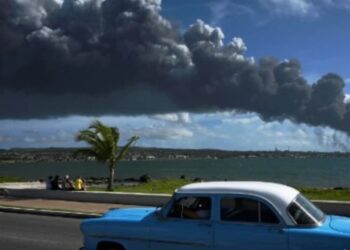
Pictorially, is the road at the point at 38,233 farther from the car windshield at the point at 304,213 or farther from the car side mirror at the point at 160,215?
the car windshield at the point at 304,213

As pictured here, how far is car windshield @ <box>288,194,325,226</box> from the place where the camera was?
8.27 metres

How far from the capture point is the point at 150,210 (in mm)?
9625

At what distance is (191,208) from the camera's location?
28.8 feet

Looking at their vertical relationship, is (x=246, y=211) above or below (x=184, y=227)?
above

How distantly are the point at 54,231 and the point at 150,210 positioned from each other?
23.4 feet

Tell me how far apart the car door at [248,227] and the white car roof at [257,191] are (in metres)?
0.09

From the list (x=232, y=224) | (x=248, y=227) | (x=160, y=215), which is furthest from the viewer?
(x=160, y=215)

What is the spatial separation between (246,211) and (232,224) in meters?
0.28

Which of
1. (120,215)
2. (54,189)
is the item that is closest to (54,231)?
(120,215)

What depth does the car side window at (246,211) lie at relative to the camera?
833 centimetres

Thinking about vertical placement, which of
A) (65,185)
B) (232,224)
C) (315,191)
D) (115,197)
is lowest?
(115,197)

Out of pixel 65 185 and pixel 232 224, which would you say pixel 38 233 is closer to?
pixel 232 224

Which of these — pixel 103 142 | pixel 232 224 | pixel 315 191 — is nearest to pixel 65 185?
pixel 103 142

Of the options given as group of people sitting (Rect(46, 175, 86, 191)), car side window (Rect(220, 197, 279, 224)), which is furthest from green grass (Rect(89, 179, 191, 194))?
car side window (Rect(220, 197, 279, 224))
